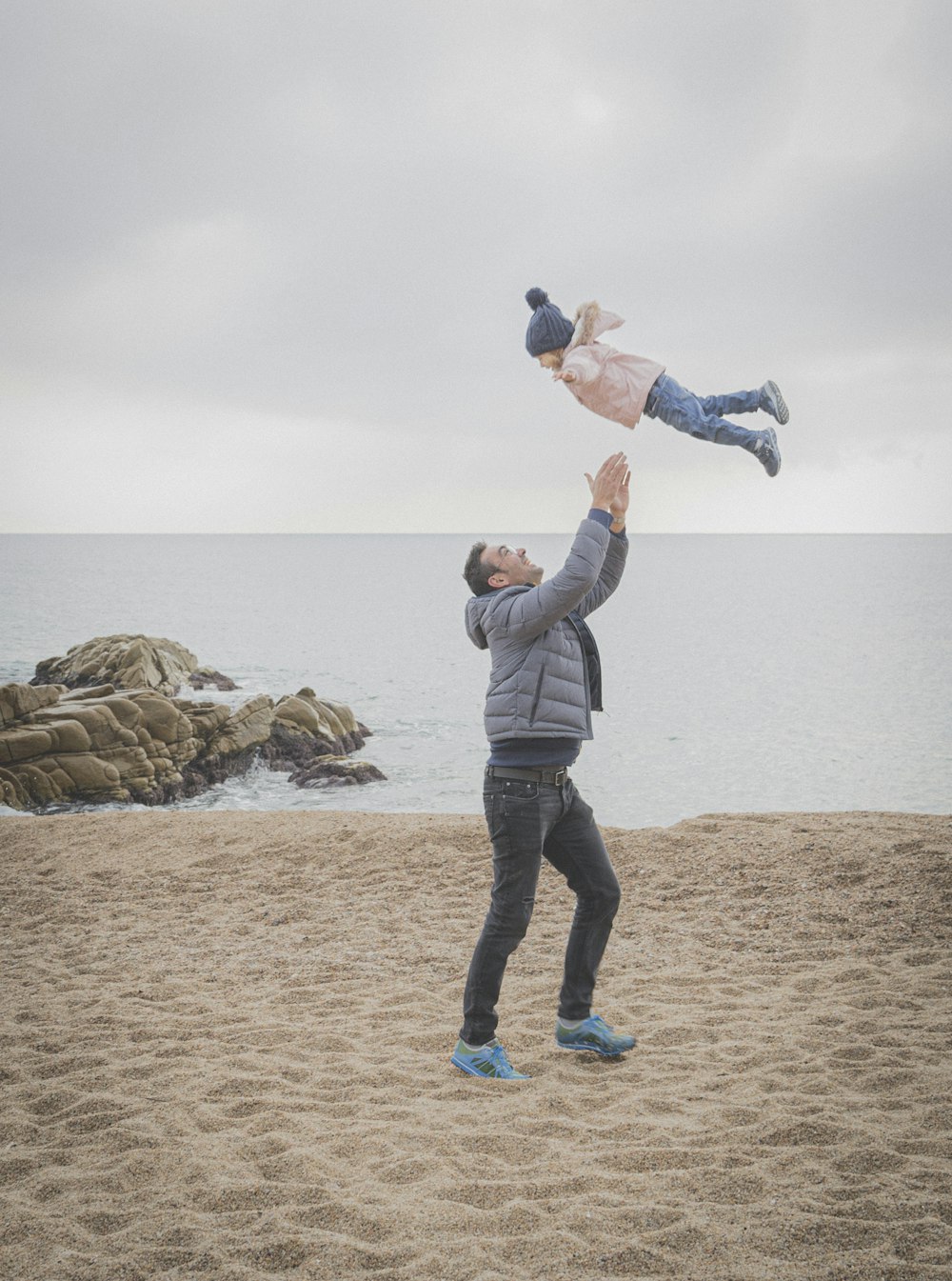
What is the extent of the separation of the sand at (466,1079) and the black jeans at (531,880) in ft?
1.56

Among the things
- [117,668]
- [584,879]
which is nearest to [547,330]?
[584,879]

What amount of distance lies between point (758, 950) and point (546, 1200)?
145 inches

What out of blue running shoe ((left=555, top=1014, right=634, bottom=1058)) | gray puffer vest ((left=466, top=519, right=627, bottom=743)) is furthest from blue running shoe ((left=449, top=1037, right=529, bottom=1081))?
gray puffer vest ((left=466, top=519, right=627, bottom=743))

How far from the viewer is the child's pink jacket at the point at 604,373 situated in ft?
15.2

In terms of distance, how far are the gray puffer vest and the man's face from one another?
0.09 m

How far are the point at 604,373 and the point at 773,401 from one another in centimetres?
99

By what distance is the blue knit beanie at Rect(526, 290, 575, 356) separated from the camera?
193 inches

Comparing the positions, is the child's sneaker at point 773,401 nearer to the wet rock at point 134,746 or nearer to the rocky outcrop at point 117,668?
the wet rock at point 134,746

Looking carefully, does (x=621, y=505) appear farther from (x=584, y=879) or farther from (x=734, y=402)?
(x=584, y=879)

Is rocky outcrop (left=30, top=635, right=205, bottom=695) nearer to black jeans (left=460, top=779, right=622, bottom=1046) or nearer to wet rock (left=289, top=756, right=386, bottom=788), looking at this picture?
wet rock (left=289, top=756, right=386, bottom=788)

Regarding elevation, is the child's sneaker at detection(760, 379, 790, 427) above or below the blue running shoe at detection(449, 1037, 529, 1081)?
above

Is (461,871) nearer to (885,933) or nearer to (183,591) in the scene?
(885,933)

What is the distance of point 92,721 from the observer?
17.3 metres

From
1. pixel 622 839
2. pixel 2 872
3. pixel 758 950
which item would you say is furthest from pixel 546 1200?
pixel 2 872
